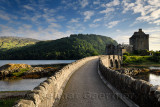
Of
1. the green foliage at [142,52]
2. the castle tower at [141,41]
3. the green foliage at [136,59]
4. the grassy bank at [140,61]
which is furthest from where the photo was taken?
the castle tower at [141,41]

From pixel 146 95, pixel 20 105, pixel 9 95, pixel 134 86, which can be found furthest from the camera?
pixel 9 95

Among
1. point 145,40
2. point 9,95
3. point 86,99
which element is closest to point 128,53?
point 145,40

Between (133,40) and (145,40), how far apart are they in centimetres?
621

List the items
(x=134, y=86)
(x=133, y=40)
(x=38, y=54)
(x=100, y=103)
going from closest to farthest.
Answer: (x=134, y=86), (x=100, y=103), (x=133, y=40), (x=38, y=54)

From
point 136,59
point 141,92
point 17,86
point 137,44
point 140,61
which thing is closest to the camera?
point 141,92

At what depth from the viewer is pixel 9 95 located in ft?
50.8

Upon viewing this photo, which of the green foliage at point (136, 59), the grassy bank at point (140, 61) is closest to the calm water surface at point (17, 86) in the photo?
the grassy bank at point (140, 61)

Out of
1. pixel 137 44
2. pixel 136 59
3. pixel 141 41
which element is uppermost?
pixel 141 41

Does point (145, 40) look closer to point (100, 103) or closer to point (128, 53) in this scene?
point (128, 53)

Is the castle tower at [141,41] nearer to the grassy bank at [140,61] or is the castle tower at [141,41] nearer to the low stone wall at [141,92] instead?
the grassy bank at [140,61]

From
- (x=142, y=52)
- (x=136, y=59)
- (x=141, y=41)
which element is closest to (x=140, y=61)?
(x=136, y=59)

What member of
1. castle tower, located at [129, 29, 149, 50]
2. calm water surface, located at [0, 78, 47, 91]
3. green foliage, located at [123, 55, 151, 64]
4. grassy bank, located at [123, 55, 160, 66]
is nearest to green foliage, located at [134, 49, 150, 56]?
castle tower, located at [129, 29, 149, 50]

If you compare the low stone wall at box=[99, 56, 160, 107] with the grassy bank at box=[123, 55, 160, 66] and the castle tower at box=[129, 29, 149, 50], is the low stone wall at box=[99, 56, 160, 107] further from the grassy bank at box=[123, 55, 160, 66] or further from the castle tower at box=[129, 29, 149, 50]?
the castle tower at box=[129, 29, 149, 50]

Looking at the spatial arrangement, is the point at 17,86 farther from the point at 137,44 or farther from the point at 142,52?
the point at 137,44
